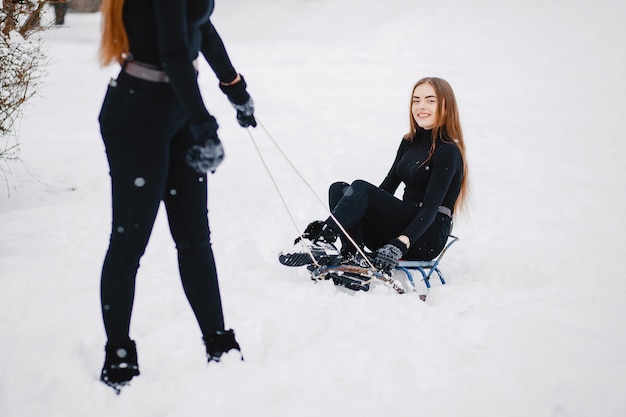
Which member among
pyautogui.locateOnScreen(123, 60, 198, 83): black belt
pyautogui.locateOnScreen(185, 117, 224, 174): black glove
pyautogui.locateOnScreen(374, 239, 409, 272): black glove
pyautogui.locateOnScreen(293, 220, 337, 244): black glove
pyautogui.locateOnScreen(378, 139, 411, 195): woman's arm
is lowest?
pyautogui.locateOnScreen(374, 239, 409, 272): black glove

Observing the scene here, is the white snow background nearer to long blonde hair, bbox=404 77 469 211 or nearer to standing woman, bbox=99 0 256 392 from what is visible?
standing woman, bbox=99 0 256 392

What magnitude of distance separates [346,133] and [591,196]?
11.4ft

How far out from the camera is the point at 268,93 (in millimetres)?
10047

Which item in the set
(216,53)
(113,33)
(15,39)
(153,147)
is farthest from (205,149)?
(15,39)

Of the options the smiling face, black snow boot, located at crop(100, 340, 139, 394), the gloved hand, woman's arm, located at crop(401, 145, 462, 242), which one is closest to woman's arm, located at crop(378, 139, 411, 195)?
the smiling face

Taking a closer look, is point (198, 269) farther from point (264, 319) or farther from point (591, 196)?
point (591, 196)

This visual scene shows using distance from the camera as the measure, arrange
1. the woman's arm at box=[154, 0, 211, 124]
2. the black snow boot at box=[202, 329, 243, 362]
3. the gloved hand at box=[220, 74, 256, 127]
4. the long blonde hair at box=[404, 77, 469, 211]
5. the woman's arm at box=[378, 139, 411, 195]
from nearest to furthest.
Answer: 1. the woman's arm at box=[154, 0, 211, 124]
2. the black snow boot at box=[202, 329, 243, 362]
3. the gloved hand at box=[220, 74, 256, 127]
4. the long blonde hair at box=[404, 77, 469, 211]
5. the woman's arm at box=[378, 139, 411, 195]

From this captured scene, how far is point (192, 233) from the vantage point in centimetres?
226

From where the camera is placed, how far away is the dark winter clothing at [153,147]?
6.17 feet

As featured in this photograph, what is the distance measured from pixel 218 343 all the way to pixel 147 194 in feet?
2.35

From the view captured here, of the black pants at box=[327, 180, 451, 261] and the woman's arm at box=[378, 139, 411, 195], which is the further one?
the woman's arm at box=[378, 139, 411, 195]

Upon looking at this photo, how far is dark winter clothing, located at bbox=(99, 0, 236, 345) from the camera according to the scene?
188 cm

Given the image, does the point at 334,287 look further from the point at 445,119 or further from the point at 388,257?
the point at 445,119

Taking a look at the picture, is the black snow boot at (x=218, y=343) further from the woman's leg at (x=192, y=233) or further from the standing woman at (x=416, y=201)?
the standing woman at (x=416, y=201)
